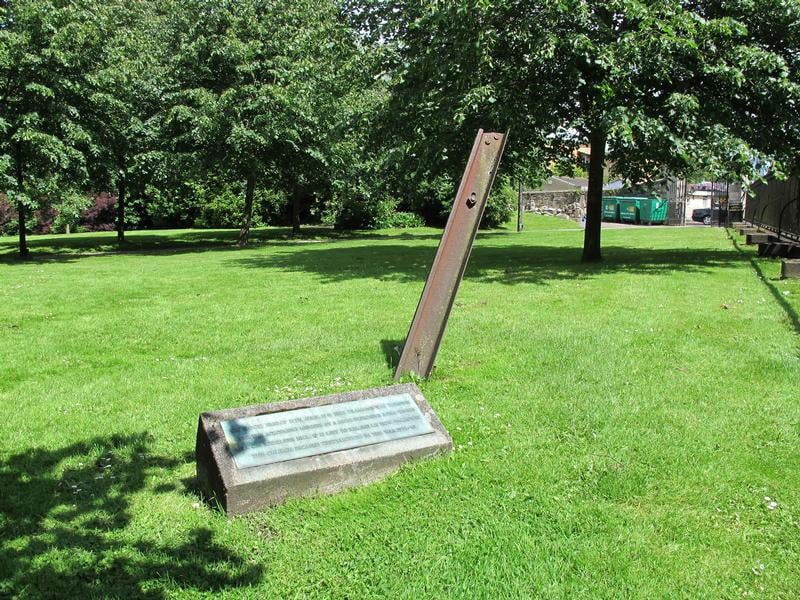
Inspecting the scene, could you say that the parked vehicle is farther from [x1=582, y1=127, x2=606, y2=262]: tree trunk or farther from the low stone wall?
[x1=582, y1=127, x2=606, y2=262]: tree trunk

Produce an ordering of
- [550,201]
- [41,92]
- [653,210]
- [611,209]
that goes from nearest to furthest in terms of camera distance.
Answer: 1. [41,92]
2. [653,210]
3. [611,209]
4. [550,201]

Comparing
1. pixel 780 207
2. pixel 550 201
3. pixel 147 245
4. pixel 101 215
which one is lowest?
pixel 147 245

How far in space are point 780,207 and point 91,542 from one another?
20.8 meters

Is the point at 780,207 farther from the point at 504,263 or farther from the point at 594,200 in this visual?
the point at 504,263

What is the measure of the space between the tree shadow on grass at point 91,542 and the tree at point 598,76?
10079 mm

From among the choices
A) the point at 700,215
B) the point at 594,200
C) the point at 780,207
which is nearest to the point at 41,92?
the point at 594,200

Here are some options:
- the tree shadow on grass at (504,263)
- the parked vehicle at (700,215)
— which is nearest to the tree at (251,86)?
the tree shadow on grass at (504,263)

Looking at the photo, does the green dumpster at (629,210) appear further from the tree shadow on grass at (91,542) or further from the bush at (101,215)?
the tree shadow on grass at (91,542)

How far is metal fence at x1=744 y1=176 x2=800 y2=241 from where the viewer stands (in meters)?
16.7

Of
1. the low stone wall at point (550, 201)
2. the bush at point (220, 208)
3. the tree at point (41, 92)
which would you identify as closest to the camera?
the tree at point (41, 92)

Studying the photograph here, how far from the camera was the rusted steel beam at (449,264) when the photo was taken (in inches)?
219

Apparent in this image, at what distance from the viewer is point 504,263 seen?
1681 cm

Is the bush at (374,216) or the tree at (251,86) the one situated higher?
the tree at (251,86)

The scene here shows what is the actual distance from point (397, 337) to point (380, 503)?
4.07 meters
